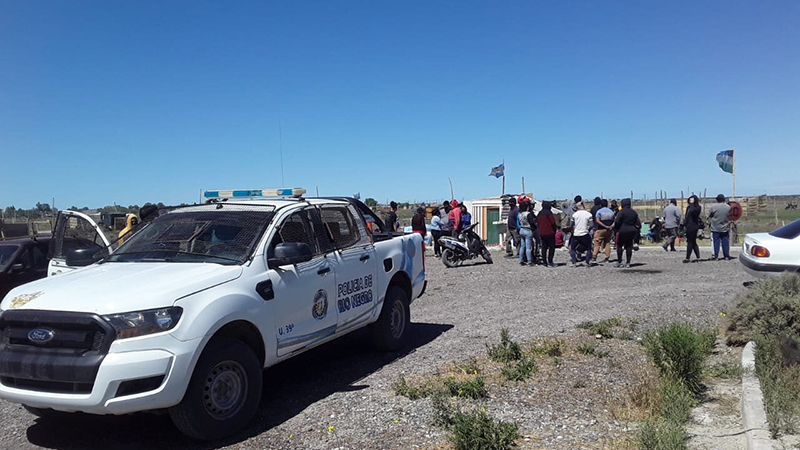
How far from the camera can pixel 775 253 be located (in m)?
9.17

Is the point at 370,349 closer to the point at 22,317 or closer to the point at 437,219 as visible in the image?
the point at 22,317

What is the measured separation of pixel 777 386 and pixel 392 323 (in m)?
4.00

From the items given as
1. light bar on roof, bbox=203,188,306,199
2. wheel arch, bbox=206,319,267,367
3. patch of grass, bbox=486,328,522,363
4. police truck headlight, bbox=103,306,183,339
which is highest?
light bar on roof, bbox=203,188,306,199

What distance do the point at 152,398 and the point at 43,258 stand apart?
692cm

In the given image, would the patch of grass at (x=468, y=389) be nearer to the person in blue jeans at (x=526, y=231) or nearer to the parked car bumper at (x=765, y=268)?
the parked car bumper at (x=765, y=268)

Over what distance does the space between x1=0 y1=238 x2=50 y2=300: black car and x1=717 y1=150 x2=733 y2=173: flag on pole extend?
24.3 metres

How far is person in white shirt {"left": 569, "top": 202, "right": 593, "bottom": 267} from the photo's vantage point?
15289 mm

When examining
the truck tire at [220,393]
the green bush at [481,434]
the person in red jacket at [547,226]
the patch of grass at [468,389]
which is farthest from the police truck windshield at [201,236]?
the person in red jacket at [547,226]

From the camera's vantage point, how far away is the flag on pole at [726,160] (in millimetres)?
24769

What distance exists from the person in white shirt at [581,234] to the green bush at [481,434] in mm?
11593

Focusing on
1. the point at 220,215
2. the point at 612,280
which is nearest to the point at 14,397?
the point at 220,215

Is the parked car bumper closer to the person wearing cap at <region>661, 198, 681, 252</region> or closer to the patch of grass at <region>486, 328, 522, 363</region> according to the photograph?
the patch of grass at <region>486, 328, 522, 363</region>

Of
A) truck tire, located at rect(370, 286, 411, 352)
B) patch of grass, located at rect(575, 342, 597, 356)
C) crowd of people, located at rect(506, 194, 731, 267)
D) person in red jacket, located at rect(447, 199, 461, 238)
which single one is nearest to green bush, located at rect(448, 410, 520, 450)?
patch of grass, located at rect(575, 342, 597, 356)

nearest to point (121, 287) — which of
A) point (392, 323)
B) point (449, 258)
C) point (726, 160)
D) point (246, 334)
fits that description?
point (246, 334)
